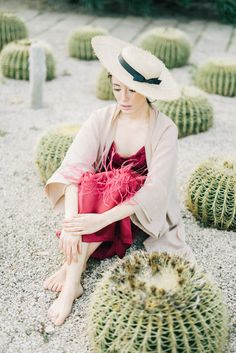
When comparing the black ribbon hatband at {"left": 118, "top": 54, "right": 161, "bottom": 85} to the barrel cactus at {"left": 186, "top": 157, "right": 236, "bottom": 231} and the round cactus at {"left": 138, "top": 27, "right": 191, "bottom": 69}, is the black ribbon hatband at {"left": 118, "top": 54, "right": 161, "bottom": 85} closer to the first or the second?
the barrel cactus at {"left": 186, "top": 157, "right": 236, "bottom": 231}

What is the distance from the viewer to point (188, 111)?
5.01 meters

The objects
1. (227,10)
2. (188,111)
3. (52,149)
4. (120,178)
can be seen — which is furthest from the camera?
(227,10)

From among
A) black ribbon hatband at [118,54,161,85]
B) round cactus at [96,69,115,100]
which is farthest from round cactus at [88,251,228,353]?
round cactus at [96,69,115,100]

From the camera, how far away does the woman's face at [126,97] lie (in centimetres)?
284

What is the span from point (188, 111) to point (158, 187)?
7.39ft

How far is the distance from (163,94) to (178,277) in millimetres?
1011

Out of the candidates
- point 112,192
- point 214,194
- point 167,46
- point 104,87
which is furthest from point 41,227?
point 167,46

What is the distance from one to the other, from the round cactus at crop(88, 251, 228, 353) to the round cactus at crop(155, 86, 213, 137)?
8.92 feet

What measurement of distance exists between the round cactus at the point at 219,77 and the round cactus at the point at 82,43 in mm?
1748

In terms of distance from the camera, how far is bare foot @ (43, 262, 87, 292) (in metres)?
2.93

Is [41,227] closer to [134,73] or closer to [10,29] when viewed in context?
[134,73]

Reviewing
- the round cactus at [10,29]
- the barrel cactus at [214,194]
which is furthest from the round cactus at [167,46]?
the barrel cactus at [214,194]

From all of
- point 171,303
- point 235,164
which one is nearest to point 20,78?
point 235,164

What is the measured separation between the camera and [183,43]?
7.10 metres
